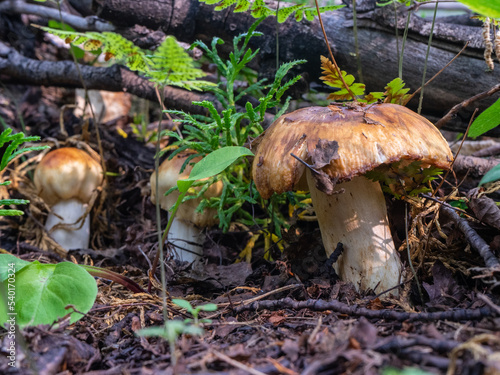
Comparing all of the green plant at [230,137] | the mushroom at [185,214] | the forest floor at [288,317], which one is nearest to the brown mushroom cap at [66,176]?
the forest floor at [288,317]

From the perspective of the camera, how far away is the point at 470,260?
74.4 inches

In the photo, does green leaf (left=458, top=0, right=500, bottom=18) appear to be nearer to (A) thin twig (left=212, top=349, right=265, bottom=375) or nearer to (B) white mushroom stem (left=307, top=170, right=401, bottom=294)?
(B) white mushroom stem (left=307, top=170, right=401, bottom=294)

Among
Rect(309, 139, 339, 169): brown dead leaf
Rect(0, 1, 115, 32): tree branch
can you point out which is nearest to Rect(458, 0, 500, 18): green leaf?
Rect(309, 139, 339, 169): brown dead leaf

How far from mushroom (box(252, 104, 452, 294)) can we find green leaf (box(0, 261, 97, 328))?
2.81 ft

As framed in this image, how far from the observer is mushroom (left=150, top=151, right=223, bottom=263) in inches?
109

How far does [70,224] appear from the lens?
126 inches

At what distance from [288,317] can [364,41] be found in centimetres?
218

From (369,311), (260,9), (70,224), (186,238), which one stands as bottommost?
(70,224)

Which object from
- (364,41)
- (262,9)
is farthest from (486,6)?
(364,41)

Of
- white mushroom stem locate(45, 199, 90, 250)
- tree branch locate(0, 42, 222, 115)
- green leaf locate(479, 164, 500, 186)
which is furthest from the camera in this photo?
tree branch locate(0, 42, 222, 115)

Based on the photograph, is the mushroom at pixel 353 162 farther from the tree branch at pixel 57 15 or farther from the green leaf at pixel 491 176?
the tree branch at pixel 57 15

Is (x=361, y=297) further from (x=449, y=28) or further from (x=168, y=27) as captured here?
(x=168, y=27)

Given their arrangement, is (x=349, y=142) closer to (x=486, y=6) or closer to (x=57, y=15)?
(x=486, y=6)

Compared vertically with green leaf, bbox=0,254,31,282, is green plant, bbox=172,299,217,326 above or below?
above
